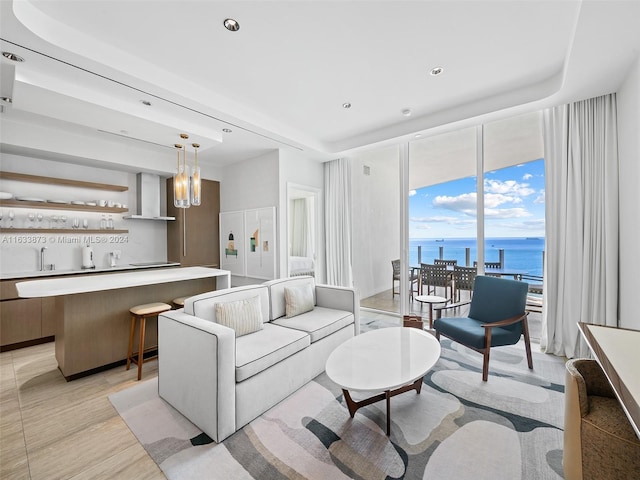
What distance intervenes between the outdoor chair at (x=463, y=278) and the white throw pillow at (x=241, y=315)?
2752 mm

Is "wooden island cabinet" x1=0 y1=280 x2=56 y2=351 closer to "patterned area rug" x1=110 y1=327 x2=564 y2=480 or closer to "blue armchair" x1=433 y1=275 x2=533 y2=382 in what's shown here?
"patterned area rug" x1=110 y1=327 x2=564 y2=480

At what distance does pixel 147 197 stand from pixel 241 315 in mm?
3563

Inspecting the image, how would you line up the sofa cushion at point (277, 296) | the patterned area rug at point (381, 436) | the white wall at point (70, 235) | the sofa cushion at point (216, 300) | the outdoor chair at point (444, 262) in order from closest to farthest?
the patterned area rug at point (381, 436), the sofa cushion at point (216, 300), the sofa cushion at point (277, 296), the white wall at point (70, 235), the outdoor chair at point (444, 262)

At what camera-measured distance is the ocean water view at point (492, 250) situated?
3307 millimetres

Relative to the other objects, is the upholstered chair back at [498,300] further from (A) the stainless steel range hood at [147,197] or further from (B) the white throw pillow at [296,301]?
(A) the stainless steel range hood at [147,197]

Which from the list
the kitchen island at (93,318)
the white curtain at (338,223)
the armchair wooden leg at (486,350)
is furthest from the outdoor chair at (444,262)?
the kitchen island at (93,318)

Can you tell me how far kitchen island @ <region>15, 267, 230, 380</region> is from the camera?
2504 millimetres

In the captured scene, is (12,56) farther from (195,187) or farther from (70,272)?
(70,272)

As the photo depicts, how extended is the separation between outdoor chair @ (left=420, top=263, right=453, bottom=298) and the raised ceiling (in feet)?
6.39

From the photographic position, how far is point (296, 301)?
3088 mm

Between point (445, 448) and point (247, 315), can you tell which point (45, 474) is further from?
point (445, 448)

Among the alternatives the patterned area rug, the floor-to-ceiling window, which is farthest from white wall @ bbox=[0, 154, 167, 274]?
the floor-to-ceiling window

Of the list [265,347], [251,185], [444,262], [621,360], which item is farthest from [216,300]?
[444,262]

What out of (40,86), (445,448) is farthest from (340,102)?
(445,448)
